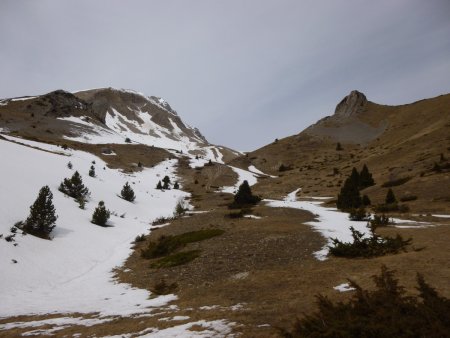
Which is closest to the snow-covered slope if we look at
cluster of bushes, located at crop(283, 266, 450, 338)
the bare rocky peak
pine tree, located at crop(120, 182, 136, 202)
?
pine tree, located at crop(120, 182, 136, 202)

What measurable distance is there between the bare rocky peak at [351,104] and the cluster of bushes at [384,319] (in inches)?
4648

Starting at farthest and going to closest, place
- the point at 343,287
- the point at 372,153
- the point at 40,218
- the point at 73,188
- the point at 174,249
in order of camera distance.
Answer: the point at 372,153, the point at 73,188, the point at 40,218, the point at 174,249, the point at 343,287

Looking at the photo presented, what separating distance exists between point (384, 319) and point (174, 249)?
1550cm

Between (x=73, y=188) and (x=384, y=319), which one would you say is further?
(x=73, y=188)

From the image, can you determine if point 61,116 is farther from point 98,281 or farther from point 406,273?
point 406,273

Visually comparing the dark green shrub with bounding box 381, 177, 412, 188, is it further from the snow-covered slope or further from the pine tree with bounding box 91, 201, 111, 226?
the pine tree with bounding box 91, 201, 111, 226

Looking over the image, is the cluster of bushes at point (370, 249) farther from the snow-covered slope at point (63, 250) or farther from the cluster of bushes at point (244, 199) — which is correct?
the cluster of bushes at point (244, 199)

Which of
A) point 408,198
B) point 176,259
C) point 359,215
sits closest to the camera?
point 176,259

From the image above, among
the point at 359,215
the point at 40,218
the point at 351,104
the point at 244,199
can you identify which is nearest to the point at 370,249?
the point at 359,215

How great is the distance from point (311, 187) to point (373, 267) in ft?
141

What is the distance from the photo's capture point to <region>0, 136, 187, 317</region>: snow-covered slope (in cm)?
1220

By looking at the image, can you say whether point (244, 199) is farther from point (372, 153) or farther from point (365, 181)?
point (372, 153)

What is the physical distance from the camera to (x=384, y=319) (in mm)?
5137

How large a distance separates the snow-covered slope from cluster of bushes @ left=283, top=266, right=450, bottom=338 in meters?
6.71
